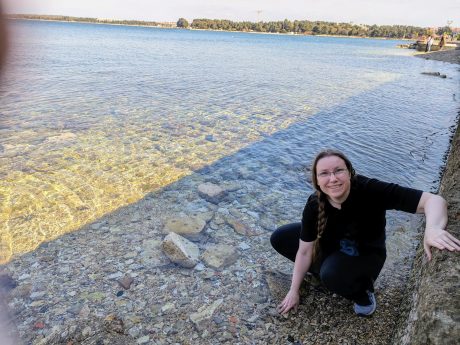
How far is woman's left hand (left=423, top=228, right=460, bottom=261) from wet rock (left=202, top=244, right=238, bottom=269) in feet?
8.27

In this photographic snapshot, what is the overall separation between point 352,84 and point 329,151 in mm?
21618

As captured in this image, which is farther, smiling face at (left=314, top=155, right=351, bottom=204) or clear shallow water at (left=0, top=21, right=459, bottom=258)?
clear shallow water at (left=0, top=21, right=459, bottom=258)

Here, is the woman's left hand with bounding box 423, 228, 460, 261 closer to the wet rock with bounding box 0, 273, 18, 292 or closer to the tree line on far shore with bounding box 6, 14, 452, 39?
the wet rock with bounding box 0, 273, 18, 292

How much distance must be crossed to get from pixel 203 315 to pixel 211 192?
3219mm

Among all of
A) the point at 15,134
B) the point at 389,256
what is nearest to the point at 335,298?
the point at 389,256

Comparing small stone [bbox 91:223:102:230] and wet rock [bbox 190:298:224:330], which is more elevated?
wet rock [bbox 190:298:224:330]

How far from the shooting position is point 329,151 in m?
3.30

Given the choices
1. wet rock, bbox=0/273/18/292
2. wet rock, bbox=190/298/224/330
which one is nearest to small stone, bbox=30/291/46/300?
wet rock, bbox=0/273/18/292

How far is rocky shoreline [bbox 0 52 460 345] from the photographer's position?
3.40 meters

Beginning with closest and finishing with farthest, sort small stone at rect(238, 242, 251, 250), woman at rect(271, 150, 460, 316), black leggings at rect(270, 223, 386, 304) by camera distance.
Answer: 1. woman at rect(271, 150, 460, 316)
2. black leggings at rect(270, 223, 386, 304)
3. small stone at rect(238, 242, 251, 250)

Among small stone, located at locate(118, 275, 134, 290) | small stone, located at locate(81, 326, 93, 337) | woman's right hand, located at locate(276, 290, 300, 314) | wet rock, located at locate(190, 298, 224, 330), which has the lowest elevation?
small stone, located at locate(118, 275, 134, 290)

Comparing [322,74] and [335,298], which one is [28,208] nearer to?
[335,298]

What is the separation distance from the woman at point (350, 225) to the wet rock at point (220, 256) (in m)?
1.17

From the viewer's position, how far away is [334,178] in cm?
312
